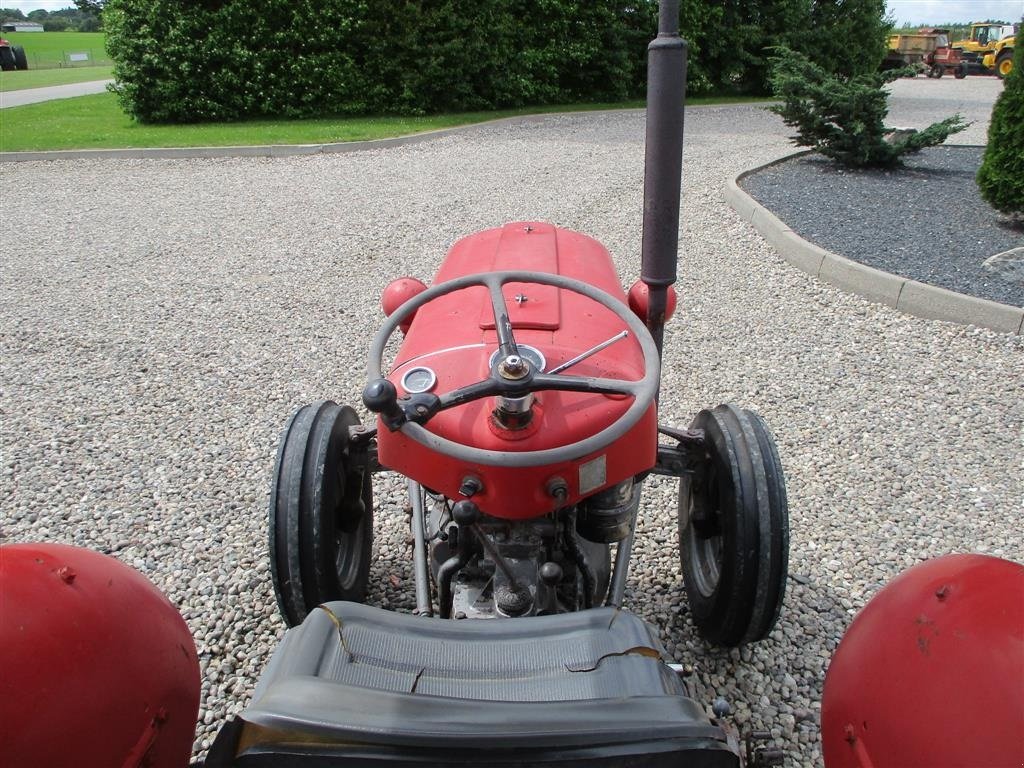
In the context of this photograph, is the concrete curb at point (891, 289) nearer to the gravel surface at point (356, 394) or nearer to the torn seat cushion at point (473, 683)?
the gravel surface at point (356, 394)

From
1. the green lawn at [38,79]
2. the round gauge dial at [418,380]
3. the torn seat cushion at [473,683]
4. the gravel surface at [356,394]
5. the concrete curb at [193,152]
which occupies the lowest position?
the gravel surface at [356,394]

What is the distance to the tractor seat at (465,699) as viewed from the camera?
101cm

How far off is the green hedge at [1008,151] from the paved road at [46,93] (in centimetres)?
1642

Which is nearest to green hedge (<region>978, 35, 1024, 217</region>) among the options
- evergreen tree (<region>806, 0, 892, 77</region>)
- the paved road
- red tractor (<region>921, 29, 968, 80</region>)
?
evergreen tree (<region>806, 0, 892, 77</region>)

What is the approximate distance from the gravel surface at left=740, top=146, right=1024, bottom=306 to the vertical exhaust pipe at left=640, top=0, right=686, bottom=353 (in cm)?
365

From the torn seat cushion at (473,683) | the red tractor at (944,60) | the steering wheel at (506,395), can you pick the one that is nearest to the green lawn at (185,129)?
the steering wheel at (506,395)

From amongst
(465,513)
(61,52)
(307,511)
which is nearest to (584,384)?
(465,513)

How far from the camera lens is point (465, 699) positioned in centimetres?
113

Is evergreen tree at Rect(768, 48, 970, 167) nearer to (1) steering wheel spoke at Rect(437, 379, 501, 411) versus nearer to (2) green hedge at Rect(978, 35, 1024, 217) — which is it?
(2) green hedge at Rect(978, 35, 1024, 217)

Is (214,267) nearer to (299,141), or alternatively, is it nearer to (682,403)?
(682,403)

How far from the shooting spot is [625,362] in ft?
5.84

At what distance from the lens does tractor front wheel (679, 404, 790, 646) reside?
2.04 m

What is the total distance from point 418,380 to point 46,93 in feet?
70.1

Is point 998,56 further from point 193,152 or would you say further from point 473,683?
point 473,683
